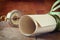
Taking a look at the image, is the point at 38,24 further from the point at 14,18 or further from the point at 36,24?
the point at 14,18

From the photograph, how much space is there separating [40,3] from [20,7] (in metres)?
0.33

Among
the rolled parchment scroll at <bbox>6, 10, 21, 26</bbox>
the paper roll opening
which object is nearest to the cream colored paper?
the paper roll opening

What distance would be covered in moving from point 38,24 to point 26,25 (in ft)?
0.48

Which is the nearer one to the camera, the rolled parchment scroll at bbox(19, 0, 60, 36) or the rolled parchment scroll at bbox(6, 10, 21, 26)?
the rolled parchment scroll at bbox(19, 0, 60, 36)

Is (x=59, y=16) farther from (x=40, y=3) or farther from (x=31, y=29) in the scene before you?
(x=40, y=3)

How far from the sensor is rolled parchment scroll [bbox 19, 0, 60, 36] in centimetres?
74

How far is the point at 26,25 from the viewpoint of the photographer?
0.86 metres

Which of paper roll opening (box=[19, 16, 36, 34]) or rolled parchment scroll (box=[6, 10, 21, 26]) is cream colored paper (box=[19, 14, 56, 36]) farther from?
rolled parchment scroll (box=[6, 10, 21, 26])

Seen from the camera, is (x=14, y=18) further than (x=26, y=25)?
Yes

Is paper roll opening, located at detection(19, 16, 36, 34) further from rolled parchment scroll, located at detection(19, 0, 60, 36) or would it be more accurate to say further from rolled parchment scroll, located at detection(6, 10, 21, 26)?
rolled parchment scroll, located at detection(6, 10, 21, 26)

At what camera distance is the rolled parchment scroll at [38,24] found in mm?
743

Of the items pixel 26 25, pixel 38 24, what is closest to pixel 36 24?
pixel 38 24

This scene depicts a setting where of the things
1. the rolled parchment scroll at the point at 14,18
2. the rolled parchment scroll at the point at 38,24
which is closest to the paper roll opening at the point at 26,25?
the rolled parchment scroll at the point at 38,24

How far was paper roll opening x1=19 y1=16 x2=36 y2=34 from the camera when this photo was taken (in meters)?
0.83
